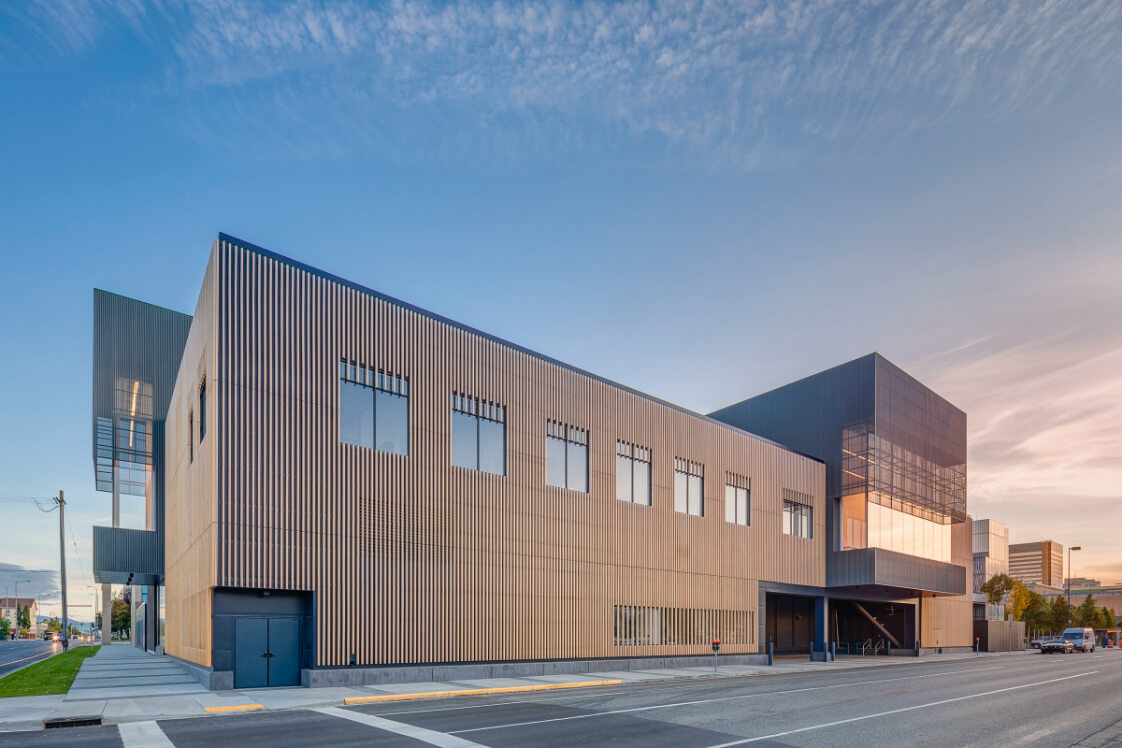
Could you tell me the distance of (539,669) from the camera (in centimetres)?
2823

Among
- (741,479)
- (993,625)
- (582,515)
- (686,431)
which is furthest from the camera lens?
(993,625)

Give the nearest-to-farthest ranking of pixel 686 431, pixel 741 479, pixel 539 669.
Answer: pixel 539 669
pixel 686 431
pixel 741 479

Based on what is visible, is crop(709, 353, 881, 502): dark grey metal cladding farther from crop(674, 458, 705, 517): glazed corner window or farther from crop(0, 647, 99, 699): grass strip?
crop(0, 647, 99, 699): grass strip

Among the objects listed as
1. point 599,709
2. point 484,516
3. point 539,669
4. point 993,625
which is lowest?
point 993,625

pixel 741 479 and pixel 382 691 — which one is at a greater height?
pixel 741 479

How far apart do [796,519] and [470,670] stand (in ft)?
79.3

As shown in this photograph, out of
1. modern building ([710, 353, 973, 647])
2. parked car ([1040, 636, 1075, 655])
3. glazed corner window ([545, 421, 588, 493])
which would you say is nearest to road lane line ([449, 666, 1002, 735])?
glazed corner window ([545, 421, 588, 493])

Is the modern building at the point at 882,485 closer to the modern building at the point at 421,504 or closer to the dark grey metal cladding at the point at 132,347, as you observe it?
the modern building at the point at 421,504

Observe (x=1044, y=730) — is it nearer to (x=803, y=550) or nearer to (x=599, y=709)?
(x=599, y=709)

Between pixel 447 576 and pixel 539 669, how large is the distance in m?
5.34

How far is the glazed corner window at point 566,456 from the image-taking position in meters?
30.8

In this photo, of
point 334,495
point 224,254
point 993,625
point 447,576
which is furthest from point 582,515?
point 993,625

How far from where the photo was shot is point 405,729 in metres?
14.6

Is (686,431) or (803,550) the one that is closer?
(686,431)
